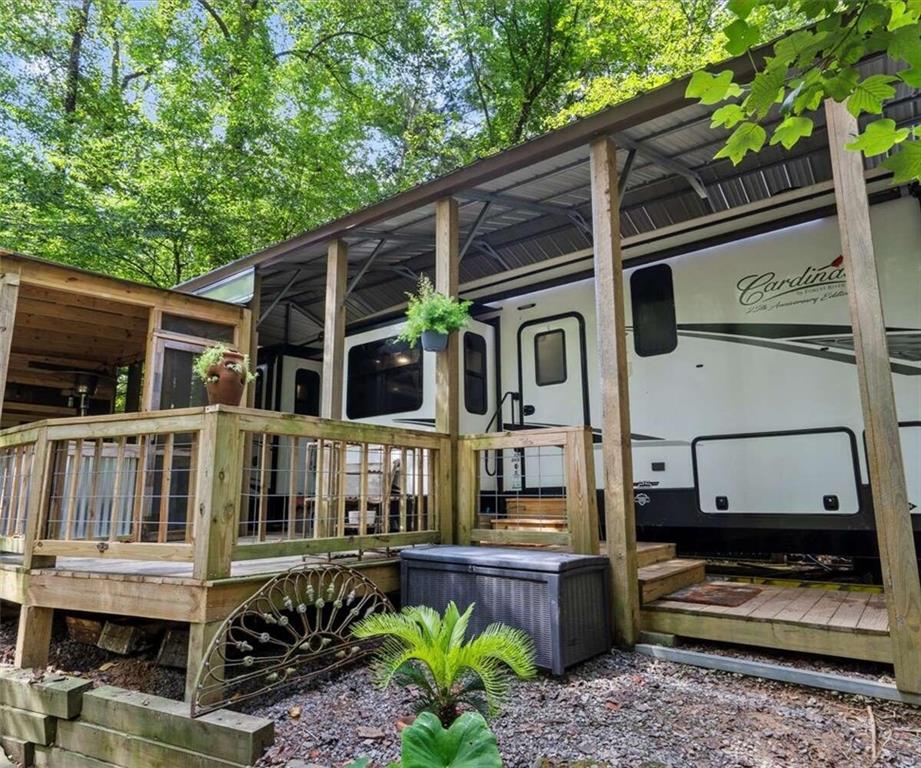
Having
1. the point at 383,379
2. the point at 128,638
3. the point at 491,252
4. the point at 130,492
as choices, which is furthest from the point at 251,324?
the point at 128,638

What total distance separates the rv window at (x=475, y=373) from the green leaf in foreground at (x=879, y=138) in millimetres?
5018

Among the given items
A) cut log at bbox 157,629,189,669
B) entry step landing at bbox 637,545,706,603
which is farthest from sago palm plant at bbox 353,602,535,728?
cut log at bbox 157,629,189,669

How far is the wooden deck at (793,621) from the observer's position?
321 centimetres

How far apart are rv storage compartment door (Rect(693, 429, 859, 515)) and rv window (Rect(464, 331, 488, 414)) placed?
2.46 meters

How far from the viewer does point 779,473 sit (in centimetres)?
493

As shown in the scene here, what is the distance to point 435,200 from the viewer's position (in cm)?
544

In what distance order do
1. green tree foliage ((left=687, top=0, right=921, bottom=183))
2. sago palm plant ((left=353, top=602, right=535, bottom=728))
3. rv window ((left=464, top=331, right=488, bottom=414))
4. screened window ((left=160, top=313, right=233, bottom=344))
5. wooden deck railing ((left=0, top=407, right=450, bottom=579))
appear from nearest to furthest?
1. green tree foliage ((left=687, top=0, right=921, bottom=183))
2. sago palm plant ((left=353, top=602, right=535, bottom=728))
3. wooden deck railing ((left=0, top=407, right=450, bottom=579))
4. screened window ((left=160, top=313, right=233, bottom=344))
5. rv window ((left=464, top=331, right=488, bottom=414))

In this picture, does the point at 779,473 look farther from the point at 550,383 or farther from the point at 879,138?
the point at 879,138

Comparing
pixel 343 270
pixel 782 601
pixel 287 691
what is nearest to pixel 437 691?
pixel 287 691

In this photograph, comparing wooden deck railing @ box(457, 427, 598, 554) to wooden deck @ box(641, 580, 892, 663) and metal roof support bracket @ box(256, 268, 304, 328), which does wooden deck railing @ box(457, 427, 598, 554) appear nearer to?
wooden deck @ box(641, 580, 892, 663)

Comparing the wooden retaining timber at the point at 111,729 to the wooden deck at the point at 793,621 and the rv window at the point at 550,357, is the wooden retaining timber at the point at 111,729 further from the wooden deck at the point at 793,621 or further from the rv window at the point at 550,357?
the rv window at the point at 550,357

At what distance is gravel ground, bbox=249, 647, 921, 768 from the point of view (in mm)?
2486

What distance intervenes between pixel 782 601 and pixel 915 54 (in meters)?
3.29

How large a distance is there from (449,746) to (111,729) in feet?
6.33
